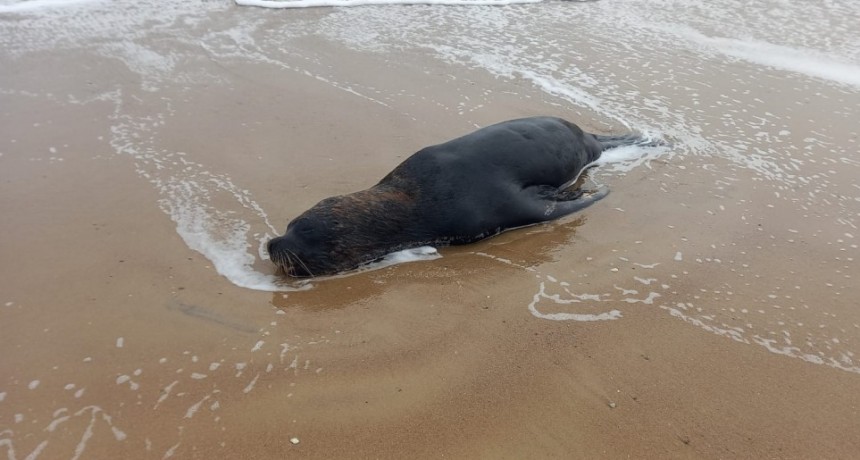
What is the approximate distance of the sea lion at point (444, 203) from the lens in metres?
4.48

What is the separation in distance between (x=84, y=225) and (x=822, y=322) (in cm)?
509

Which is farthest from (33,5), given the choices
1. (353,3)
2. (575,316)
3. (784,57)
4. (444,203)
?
(784,57)

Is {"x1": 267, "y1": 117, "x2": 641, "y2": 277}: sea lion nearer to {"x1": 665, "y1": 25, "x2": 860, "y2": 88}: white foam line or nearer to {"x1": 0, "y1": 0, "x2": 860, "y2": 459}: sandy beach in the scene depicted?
{"x1": 0, "y1": 0, "x2": 860, "y2": 459}: sandy beach

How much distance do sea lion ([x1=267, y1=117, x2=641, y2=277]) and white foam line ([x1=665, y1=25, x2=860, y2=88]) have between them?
16.0ft

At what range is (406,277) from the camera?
4.43 meters

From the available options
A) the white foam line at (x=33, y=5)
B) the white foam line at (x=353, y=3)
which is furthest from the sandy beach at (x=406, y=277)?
the white foam line at (x=353, y=3)

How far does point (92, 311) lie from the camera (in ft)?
12.6

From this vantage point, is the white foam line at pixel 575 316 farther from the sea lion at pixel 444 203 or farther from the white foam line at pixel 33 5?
the white foam line at pixel 33 5

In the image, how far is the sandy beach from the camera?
3.10 meters

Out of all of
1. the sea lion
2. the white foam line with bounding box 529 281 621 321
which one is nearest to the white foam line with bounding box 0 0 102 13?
the sea lion

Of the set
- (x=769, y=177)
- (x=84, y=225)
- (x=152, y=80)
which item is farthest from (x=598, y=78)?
(x=84, y=225)

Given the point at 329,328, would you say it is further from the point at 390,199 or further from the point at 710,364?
the point at 710,364

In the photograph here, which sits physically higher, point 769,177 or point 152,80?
point 769,177

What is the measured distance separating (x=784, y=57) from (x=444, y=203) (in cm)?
696
